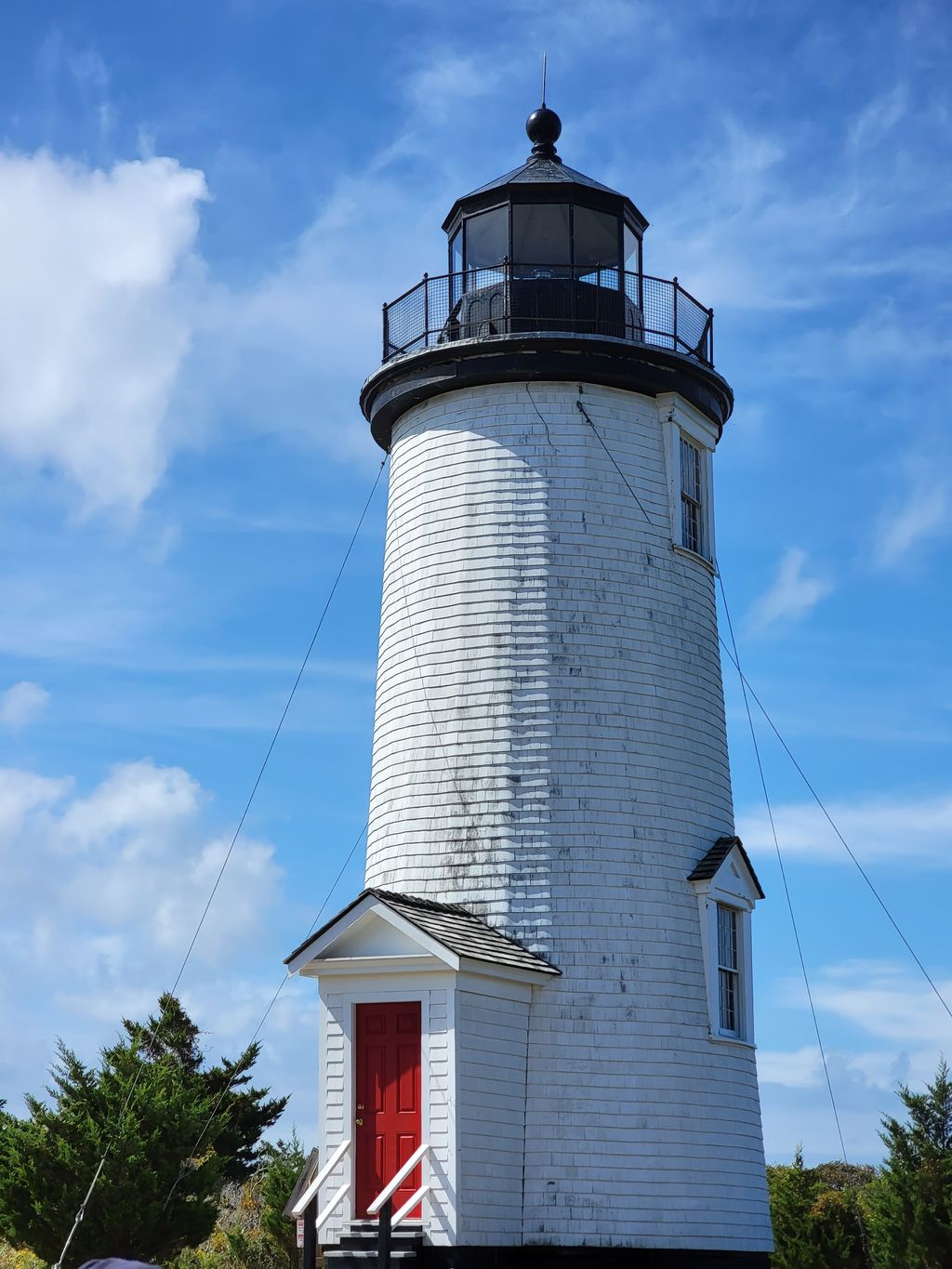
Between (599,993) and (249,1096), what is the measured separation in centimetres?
1448

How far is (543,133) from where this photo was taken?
64.3 ft

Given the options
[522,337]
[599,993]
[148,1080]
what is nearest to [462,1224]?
[599,993]

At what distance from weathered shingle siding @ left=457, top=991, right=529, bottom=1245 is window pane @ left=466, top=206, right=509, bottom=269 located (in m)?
8.37

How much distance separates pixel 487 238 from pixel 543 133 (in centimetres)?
184

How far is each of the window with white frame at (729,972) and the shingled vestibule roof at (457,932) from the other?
2.15m

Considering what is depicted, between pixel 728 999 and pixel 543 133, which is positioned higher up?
pixel 543 133

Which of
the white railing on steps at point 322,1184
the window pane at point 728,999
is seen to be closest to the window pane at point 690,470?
the window pane at point 728,999

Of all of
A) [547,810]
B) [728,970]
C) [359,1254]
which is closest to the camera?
[359,1254]

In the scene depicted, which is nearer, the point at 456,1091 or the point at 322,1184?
the point at 456,1091

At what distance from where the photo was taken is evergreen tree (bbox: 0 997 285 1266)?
57.5 feet

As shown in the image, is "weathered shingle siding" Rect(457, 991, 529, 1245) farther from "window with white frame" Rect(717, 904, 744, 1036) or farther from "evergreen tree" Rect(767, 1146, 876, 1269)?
"evergreen tree" Rect(767, 1146, 876, 1269)

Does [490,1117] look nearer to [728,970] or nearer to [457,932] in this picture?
[457,932]

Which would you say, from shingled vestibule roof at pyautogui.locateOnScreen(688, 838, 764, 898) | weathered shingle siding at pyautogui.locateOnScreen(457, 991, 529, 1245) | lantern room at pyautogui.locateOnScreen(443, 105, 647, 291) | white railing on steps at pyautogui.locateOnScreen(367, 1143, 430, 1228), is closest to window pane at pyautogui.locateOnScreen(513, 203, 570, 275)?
lantern room at pyautogui.locateOnScreen(443, 105, 647, 291)

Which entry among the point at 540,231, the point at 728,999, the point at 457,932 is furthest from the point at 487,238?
the point at 728,999
